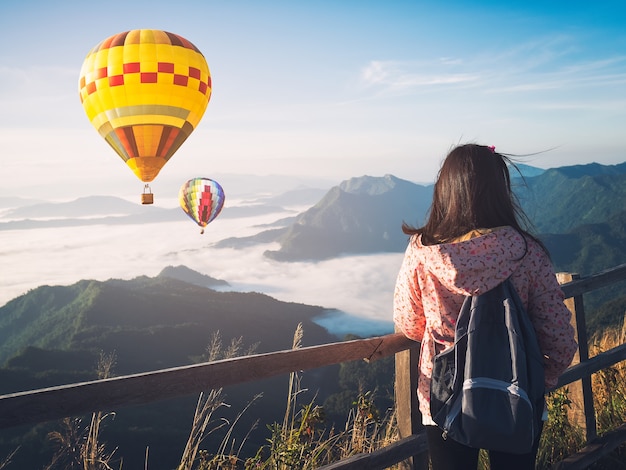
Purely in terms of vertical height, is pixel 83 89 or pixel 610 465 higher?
pixel 83 89

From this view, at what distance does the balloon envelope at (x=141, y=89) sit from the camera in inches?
580

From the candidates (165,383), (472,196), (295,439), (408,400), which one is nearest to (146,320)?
(295,439)

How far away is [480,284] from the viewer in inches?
74.5

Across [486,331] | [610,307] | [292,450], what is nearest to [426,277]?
[486,331]

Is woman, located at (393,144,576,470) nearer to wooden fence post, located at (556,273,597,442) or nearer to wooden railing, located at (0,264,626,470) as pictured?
wooden railing, located at (0,264,626,470)

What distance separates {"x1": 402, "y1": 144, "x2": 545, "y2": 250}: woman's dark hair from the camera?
6.47ft

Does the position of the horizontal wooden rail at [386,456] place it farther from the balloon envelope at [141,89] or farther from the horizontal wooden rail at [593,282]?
the balloon envelope at [141,89]

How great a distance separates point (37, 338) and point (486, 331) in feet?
383

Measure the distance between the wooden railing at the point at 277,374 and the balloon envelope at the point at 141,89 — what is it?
43.8 feet

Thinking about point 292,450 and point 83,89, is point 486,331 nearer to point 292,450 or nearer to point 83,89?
point 292,450

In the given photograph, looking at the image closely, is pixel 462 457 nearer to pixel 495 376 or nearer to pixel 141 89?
pixel 495 376

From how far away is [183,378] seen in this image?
2043 millimetres

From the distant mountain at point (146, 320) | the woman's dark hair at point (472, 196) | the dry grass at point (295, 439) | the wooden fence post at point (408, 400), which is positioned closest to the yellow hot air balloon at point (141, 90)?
the dry grass at point (295, 439)

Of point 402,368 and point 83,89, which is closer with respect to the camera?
point 402,368
